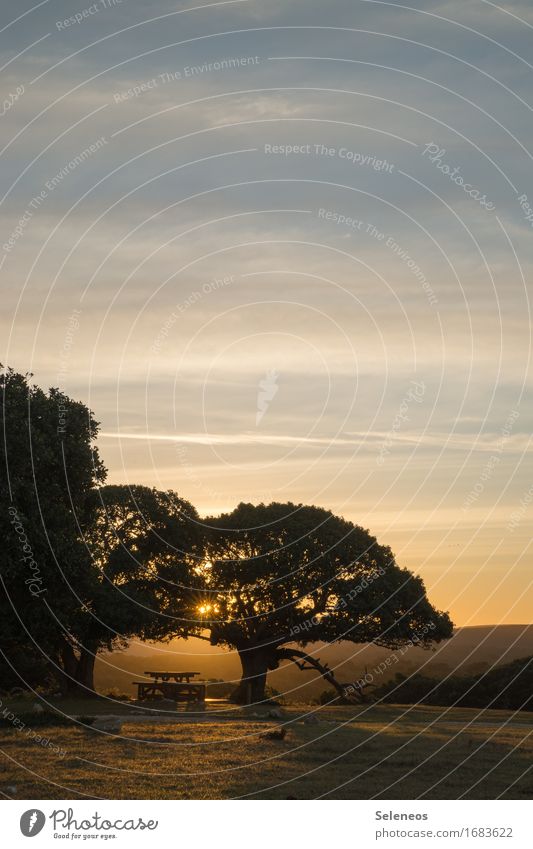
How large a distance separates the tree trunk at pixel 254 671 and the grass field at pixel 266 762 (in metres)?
20.5

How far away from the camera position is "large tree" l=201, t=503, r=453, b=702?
185 feet

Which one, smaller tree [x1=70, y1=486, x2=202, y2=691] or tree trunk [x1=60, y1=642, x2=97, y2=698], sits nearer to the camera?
smaller tree [x1=70, y1=486, x2=202, y2=691]

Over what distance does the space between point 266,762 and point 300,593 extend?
32.5 m

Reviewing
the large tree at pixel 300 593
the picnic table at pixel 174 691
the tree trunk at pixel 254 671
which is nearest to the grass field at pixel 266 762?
the picnic table at pixel 174 691

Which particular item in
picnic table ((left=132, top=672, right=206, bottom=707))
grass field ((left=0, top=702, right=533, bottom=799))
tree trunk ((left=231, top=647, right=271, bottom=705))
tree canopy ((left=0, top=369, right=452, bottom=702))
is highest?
tree canopy ((left=0, top=369, right=452, bottom=702))

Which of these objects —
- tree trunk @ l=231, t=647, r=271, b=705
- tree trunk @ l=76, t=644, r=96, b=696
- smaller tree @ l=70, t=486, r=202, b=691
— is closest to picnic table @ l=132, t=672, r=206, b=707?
smaller tree @ l=70, t=486, r=202, b=691

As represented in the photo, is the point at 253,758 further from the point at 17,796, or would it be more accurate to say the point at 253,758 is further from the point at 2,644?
the point at 2,644

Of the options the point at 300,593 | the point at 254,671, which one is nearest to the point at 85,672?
the point at 254,671

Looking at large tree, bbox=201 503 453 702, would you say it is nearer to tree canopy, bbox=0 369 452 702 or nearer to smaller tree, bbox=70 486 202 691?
tree canopy, bbox=0 369 452 702

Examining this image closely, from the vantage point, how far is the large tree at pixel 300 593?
56.3 meters

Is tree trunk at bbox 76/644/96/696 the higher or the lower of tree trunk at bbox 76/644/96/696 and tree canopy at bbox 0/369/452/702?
the lower

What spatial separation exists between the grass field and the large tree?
19372 mm

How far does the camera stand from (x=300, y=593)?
185 feet

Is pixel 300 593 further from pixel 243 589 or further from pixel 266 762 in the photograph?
pixel 266 762
